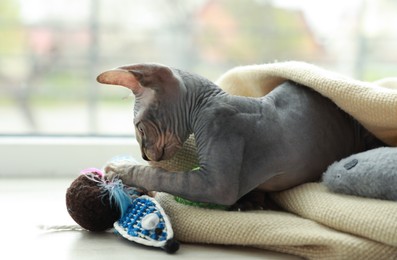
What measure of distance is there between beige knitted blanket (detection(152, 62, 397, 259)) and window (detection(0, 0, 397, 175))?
418mm

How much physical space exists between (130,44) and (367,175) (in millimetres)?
774

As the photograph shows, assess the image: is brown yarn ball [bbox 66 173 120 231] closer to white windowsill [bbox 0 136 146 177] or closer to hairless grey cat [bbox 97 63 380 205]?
hairless grey cat [bbox 97 63 380 205]

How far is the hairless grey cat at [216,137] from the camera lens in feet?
3.08

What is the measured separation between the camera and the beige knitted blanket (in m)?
0.85

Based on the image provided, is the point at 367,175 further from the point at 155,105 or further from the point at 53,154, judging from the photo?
the point at 53,154

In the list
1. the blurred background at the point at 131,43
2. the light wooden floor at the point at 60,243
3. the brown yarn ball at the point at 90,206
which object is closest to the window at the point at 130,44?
the blurred background at the point at 131,43

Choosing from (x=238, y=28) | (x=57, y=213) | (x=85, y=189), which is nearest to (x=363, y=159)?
(x=85, y=189)

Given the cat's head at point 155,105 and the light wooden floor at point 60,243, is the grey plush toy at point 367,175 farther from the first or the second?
the cat's head at point 155,105

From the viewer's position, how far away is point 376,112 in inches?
41.1

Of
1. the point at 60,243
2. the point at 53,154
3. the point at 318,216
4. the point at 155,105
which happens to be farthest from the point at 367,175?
the point at 53,154

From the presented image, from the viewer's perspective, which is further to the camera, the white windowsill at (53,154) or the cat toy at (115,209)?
the white windowsill at (53,154)

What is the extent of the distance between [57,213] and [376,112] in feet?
1.98

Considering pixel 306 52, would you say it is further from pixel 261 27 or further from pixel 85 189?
A: pixel 85 189

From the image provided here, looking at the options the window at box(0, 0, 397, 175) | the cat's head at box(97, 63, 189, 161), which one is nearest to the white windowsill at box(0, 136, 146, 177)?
the window at box(0, 0, 397, 175)
